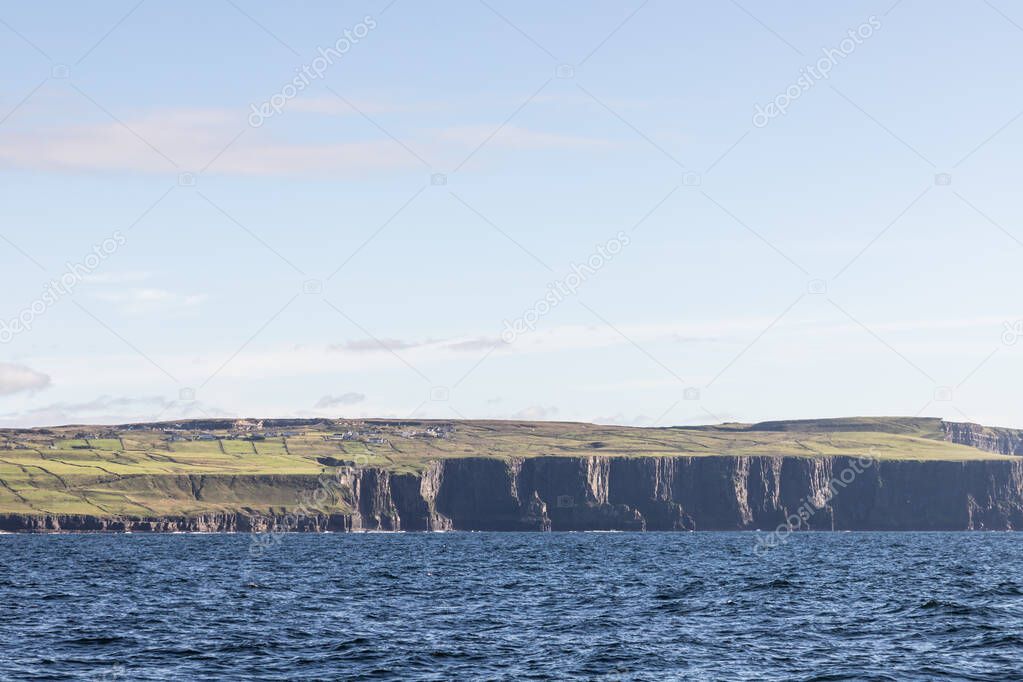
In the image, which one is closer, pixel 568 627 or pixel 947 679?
pixel 947 679

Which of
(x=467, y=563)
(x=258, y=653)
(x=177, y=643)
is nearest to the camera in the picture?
(x=258, y=653)

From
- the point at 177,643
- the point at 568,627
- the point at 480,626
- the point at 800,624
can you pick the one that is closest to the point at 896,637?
the point at 800,624

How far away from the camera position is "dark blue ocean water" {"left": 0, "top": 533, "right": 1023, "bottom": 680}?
46125 mm

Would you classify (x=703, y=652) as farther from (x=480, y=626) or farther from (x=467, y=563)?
(x=467, y=563)

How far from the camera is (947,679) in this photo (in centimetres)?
4406

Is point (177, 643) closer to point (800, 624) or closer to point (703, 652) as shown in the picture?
point (703, 652)

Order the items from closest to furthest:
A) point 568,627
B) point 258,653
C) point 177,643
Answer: point 258,653
point 177,643
point 568,627

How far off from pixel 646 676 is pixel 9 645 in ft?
91.0

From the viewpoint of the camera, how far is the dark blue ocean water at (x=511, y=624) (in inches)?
1816

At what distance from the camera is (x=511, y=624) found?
2376 inches

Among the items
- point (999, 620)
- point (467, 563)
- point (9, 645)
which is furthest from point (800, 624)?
point (467, 563)

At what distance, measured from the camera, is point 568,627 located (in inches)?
2309

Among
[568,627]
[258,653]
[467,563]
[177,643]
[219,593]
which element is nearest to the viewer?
[258,653]

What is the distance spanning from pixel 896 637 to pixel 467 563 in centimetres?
7072
